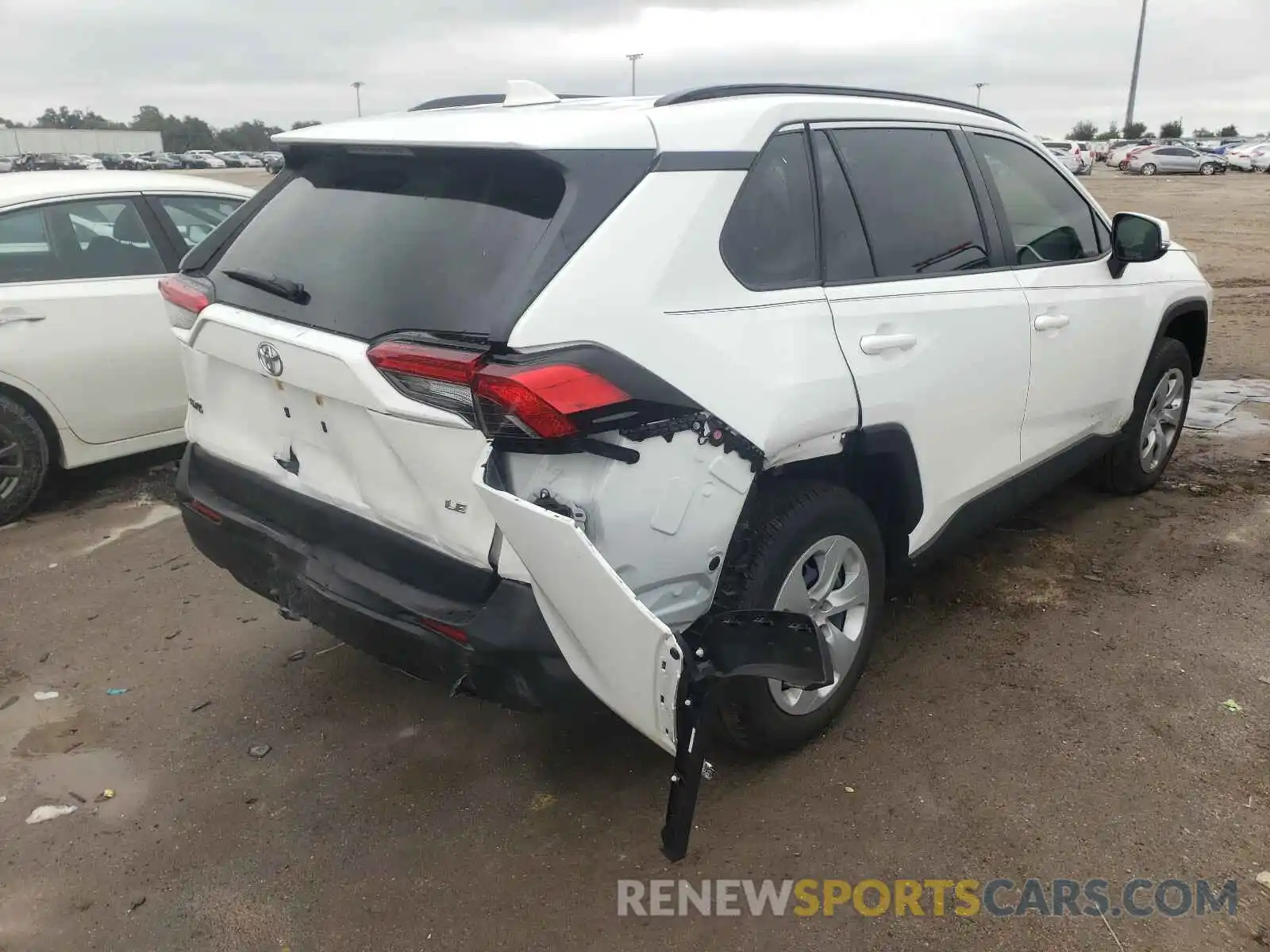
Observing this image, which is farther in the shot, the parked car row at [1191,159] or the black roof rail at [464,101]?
the parked car row at [1191,159]

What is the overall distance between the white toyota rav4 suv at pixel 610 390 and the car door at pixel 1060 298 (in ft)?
0.92

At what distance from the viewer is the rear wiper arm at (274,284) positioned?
2537 millimetres

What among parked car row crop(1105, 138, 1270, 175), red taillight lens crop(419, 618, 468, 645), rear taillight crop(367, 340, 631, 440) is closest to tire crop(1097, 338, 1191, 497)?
rear taillight crop(367, 340, 631, 440)

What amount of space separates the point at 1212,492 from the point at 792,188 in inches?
143

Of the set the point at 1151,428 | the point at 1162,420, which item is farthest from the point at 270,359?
the point at 1162,420

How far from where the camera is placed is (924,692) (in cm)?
333

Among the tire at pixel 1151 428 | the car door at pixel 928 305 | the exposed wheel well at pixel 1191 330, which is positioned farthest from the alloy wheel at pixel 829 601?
the exposed wheel well at pixel 1191 330

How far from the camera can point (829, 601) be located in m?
2.92

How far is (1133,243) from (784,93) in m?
2.11

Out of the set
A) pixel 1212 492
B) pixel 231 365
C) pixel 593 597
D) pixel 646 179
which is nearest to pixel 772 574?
pixel 593 597

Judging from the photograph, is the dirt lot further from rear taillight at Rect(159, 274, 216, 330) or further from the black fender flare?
rear taillight at Rect(159, 274, 216, 330)

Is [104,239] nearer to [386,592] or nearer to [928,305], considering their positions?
[386,592]

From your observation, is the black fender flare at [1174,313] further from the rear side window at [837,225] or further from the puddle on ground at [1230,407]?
the rear side window at [837,225]

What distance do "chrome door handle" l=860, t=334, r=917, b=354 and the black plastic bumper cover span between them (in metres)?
1.23
